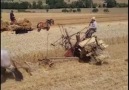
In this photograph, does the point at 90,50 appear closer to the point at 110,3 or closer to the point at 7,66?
the point at 7,66

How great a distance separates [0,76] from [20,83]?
740 mm

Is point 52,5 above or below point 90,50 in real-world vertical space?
below

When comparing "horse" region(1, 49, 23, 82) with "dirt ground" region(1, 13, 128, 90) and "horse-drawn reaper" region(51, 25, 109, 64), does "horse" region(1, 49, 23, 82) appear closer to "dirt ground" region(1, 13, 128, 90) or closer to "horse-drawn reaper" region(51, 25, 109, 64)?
"dirt ground" region(1, 13, 128, 90)

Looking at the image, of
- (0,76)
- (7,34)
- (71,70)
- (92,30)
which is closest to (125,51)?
(92,30)

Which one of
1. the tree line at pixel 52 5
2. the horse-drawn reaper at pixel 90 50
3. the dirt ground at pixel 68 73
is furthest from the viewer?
the tree line at pixel 52 5

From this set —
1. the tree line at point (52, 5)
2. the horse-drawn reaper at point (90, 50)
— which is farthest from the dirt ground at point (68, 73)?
the tree line at point (52, 5)

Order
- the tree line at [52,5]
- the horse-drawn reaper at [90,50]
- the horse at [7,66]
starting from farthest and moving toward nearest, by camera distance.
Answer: the tree line at [52,5] < the horse-drawn reaper at [90,50] < the horse at [7,66]

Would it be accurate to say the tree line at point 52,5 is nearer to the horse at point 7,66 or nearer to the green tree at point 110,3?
the green tree at point 110,3

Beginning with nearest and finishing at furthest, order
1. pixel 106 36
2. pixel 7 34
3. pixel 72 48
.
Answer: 1. pixel 72 48
2. pixel 7 34
3. pixel 106 36

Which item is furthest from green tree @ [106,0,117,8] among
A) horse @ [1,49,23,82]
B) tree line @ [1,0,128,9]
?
horse @ [1,49,23,82]

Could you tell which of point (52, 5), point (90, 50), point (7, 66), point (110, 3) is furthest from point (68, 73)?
point (110, 3)

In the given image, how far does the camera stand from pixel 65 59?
1759cm

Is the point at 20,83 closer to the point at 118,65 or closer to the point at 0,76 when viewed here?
the point at 0,76

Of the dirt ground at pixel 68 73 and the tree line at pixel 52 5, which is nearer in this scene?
the dirt ground at pixel 68 73
